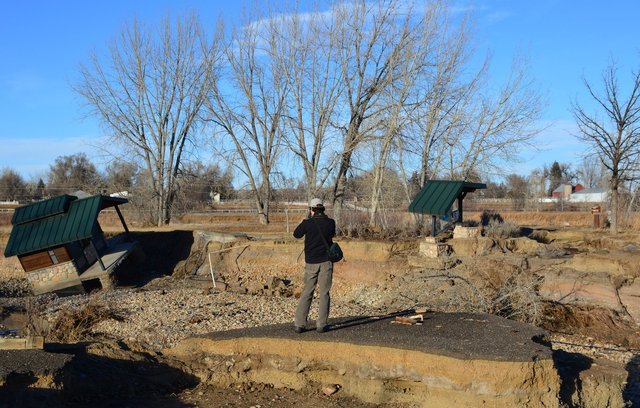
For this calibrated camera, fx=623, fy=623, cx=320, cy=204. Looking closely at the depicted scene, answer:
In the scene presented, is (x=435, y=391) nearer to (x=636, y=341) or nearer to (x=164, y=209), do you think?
(x=636, y=341)

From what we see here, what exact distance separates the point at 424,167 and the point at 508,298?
1213cm

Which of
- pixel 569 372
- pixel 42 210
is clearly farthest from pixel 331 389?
pixel 42 210

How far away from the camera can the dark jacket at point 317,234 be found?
8.92 metres

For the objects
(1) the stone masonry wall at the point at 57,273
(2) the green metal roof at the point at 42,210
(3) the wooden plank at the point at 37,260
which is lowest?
(1) the stone masonry wall at the point at 57,273

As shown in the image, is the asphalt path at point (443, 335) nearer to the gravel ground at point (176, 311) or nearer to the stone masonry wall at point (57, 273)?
the gravel ground at point (176, 311)

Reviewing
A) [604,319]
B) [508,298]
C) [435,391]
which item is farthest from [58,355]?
[604,319]

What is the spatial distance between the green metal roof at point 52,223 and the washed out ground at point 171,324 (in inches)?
63.7

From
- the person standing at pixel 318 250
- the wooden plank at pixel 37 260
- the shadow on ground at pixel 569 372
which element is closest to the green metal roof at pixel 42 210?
the wooden plank at pixel 37 260

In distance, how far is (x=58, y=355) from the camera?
8.38 meters

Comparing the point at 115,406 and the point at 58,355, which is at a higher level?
the point at 58,355

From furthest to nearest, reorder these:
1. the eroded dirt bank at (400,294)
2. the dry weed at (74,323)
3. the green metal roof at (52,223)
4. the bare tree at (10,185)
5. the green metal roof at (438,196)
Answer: the bare tree at (10,185), the green metal roof at (52,223), the green metal roof at (438,196), the dry weed at (74,323), the eroded dirt bank at (400,294)

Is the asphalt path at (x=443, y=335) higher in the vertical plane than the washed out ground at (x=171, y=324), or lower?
higher

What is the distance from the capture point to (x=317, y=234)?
891 cm

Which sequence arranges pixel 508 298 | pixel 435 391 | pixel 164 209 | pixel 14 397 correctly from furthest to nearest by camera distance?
1. pixel 164 209
2. pixel 508 298
3. pixel 435 391
4. pixel 14 397
